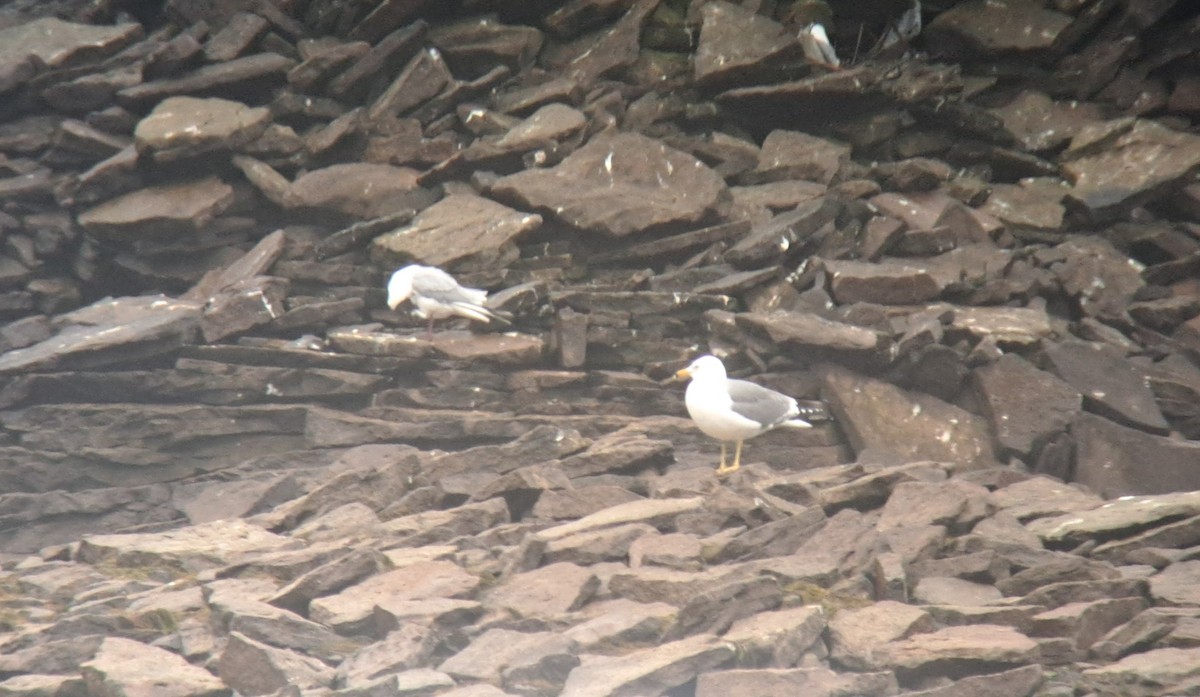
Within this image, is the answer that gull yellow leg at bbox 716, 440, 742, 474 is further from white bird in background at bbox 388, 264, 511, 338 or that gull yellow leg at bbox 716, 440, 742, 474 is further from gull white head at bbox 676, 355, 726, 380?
white bird in background at bbox 388, 264, 511, 338

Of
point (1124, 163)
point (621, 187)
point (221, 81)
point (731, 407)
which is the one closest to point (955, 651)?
point (731, 407)

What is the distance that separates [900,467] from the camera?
9.17 meters

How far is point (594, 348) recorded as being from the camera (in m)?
11.9

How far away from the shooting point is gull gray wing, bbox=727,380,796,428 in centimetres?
1001

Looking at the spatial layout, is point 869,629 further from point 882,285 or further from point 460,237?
point 460,237

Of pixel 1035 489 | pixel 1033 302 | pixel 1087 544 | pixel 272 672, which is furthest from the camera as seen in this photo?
pixel 1033 302

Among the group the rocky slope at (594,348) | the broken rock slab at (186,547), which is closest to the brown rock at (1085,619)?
the rocky slope at (594,348)

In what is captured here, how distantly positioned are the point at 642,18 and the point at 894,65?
285 cm

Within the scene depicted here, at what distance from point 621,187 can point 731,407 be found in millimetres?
3652

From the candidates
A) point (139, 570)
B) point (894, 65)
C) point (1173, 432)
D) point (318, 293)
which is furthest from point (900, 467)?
point (894, 65)

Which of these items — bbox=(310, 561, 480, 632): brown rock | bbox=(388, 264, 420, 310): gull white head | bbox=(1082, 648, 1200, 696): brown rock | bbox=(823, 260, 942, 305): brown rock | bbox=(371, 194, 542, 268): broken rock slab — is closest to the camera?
bbox=(1082, 648, 1200, 696): brown rock

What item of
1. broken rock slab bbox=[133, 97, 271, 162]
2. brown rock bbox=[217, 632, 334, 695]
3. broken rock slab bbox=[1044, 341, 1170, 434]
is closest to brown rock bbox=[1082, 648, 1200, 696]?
brown rock bbox=[217, 632, 334, 695]

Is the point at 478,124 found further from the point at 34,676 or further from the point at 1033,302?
the point at 34,676

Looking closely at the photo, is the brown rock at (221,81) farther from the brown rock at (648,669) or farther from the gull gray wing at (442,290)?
the brown rock at (648,669)
